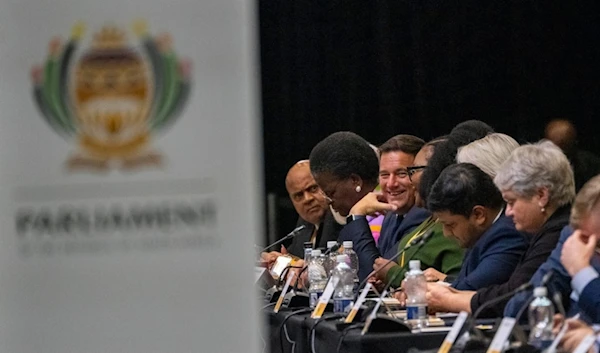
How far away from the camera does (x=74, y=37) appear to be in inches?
54.7

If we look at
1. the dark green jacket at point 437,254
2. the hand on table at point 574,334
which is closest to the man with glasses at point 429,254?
the dark green jacket at point 437,254

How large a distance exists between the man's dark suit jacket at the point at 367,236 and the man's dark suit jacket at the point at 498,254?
87 centimetres

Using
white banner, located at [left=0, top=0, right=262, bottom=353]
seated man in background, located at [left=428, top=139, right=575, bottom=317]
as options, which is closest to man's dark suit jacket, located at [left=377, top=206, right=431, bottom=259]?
seated man in background, located at [left=428, top=139, right=575, bottom=317]

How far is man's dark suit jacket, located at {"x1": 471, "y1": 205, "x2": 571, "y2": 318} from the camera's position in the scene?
3295mm

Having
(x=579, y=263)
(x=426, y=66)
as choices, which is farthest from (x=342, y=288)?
(x=426, y=66)

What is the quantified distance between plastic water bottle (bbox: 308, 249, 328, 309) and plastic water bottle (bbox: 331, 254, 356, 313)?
0.31 meters

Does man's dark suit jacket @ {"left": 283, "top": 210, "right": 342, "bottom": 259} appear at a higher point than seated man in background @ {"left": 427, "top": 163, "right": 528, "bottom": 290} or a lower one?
lower

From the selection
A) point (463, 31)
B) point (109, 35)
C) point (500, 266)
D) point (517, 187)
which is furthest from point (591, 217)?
point (463, 31)

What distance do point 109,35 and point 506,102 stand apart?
18.6 ft

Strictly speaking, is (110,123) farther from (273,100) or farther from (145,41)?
(273,100)

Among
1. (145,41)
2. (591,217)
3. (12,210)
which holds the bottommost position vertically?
(591,217)

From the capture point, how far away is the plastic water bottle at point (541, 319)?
2730mm

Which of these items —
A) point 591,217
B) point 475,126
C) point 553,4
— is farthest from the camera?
point 553,4

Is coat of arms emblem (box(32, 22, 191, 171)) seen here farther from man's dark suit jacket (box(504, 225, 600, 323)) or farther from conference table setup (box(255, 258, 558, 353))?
man's dark suit jacket (box(504, 225, 600, 323))
